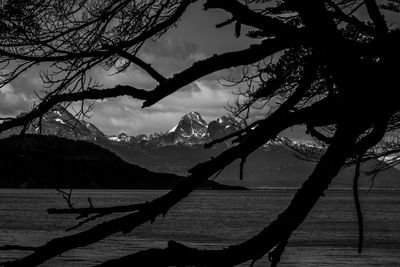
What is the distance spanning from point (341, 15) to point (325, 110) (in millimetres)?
1162

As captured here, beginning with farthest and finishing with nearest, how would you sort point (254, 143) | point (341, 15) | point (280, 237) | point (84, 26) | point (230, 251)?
1. point (84, 26)
2. point (341, 15)
3. point (254, 143)
4. point (280, 237)
5. point (230, 251)

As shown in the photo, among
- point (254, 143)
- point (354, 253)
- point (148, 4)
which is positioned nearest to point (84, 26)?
point (148, 4)

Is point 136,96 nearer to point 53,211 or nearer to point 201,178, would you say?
point 201,178

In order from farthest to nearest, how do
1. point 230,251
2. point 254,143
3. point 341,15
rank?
point 341,15
point 254,143
point 230,251

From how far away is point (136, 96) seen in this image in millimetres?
2945

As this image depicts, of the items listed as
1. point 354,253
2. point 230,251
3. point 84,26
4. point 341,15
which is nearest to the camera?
point 230,251

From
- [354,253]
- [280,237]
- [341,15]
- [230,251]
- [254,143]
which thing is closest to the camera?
[230,251]

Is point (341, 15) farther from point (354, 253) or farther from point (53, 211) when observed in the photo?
point (354, 253)

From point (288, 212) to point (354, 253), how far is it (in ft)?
134

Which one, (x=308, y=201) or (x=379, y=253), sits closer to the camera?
(x=308, y=201)

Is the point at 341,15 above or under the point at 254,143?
above

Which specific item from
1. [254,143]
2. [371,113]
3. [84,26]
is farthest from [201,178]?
[84,26]

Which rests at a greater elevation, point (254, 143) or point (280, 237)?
point (254, 143)

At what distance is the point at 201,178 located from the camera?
2764mm
